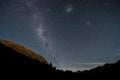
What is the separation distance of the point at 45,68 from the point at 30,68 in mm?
6277

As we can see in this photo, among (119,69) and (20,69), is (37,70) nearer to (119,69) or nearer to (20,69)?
(20,69)

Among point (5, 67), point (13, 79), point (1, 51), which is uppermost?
point (1, 51)

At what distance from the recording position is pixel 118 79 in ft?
162

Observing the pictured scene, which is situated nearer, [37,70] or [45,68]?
[37,70]

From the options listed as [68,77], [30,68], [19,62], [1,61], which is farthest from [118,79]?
[1,61]

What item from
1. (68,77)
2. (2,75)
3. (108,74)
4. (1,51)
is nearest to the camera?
(2,75)

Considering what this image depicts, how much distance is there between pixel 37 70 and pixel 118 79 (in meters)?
23.2

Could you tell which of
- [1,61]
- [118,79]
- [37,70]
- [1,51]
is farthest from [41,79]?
[118,79]

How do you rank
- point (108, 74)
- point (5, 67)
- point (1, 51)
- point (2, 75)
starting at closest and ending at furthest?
point (2, 75), point (5, 67), point (108, 74), point (1, 51)

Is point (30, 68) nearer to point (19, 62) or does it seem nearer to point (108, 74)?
point (19, 62)

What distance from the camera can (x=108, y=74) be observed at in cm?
5494

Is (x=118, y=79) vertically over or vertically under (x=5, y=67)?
under

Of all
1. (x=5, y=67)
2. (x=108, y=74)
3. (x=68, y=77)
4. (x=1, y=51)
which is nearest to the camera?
(x=5, y=67)

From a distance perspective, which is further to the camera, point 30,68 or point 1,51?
point 1,51
